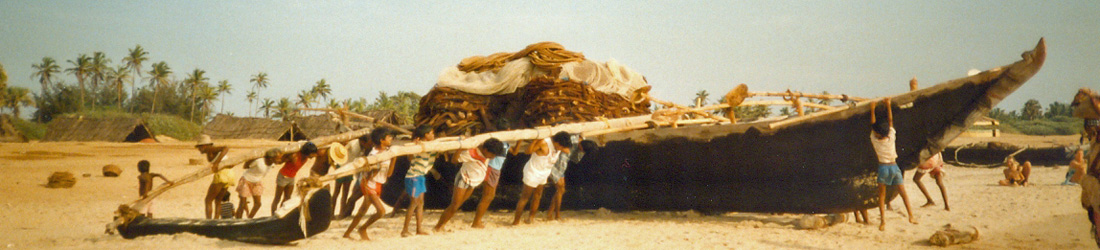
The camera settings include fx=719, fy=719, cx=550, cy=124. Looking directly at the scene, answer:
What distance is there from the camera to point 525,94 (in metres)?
8.58

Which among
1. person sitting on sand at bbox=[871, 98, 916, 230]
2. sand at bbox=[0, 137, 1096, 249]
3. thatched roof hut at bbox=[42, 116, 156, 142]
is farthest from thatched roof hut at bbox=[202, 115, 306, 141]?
person sitting on sand at bbox=[871, 98, 916, 230]

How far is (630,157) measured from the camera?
Result: 7.38m

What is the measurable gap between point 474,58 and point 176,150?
1825 centimetres

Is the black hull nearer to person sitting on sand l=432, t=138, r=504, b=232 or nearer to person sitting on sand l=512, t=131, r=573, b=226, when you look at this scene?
person sitting on sand l=432, t=138, r=504, b=232

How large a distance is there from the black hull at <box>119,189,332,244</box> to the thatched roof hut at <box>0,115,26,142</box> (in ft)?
60.7

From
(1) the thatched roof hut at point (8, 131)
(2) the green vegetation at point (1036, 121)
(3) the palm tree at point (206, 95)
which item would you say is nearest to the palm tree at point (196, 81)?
(3) the palm tree at point (206, 95)

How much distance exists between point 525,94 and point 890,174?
4.09 metres

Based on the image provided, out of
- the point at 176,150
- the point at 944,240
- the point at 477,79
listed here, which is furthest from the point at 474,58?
the point at 176,150

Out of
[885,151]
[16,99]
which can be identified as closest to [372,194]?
[885,151]

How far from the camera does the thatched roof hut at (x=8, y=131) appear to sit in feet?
66.4

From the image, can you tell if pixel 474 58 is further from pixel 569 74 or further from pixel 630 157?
pixel 630 157

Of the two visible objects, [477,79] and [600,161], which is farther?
[477,79]

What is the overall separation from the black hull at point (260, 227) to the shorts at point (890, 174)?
4.57m

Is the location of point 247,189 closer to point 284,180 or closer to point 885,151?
point 284,180
